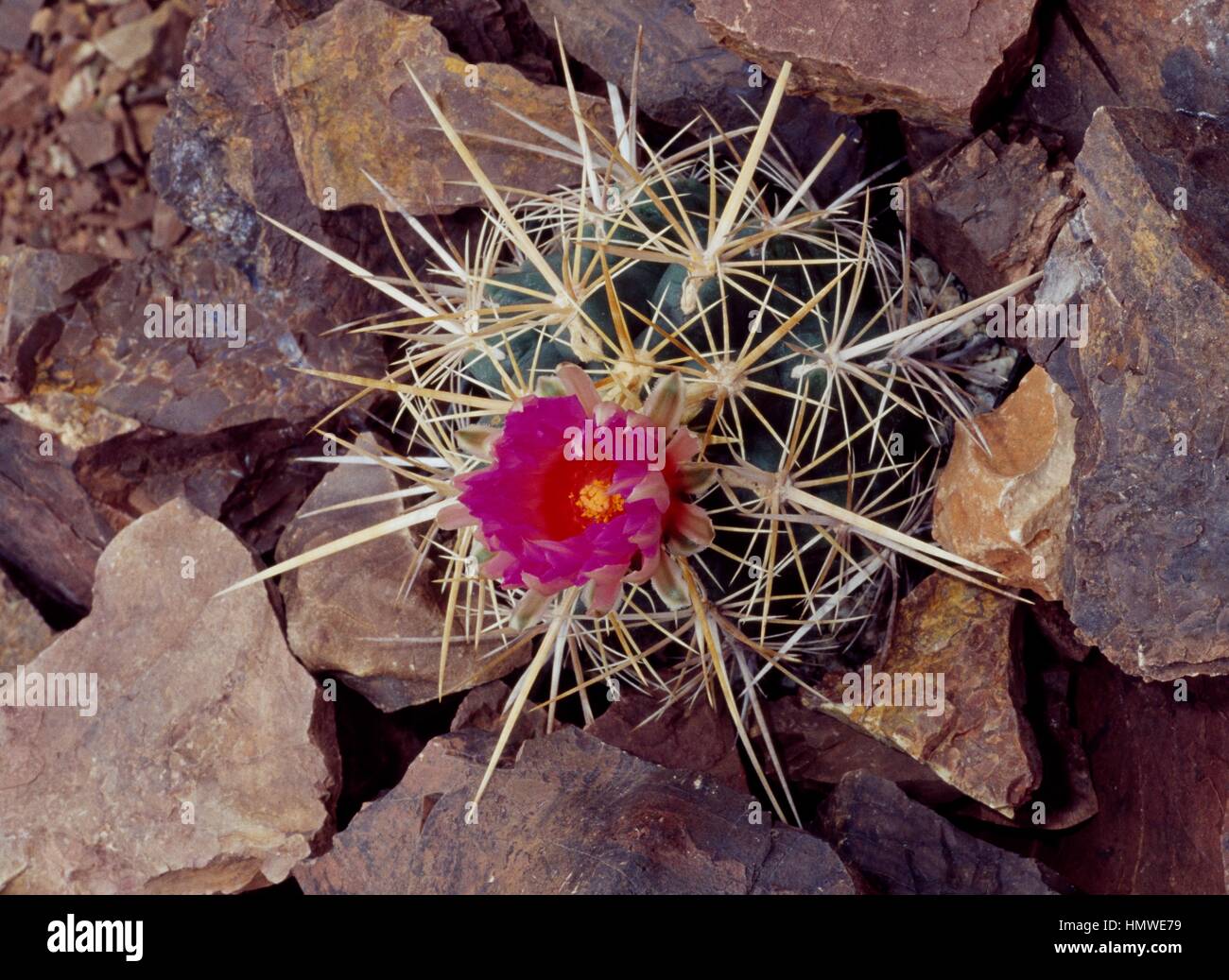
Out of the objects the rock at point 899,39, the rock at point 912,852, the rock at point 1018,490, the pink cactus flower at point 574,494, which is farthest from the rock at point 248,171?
the rock at point 912,852

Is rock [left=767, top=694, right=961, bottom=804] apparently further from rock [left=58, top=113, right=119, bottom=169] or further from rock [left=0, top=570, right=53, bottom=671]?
rock [left=58, top=113, right=119, bottom=169]

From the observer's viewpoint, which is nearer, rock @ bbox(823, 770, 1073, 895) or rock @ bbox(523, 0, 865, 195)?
rock @ bbox(823, 770, 1073, 895)

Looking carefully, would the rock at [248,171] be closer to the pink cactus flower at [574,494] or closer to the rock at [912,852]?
the pink cactus flower at [574,494]

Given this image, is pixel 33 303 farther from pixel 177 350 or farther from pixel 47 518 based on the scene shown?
pixel 47 518

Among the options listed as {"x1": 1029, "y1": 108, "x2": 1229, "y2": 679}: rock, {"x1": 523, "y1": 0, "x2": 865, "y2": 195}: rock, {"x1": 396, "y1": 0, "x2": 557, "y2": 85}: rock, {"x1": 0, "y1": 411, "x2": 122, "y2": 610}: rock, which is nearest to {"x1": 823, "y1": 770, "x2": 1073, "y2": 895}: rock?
{"x1": 1029, "y1": 108, "x2": 1229, "y2": 679}: rock

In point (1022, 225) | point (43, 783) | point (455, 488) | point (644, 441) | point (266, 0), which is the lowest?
point (43, 783)

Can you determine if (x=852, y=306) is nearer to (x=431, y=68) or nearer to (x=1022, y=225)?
(x=1022, y=225)
